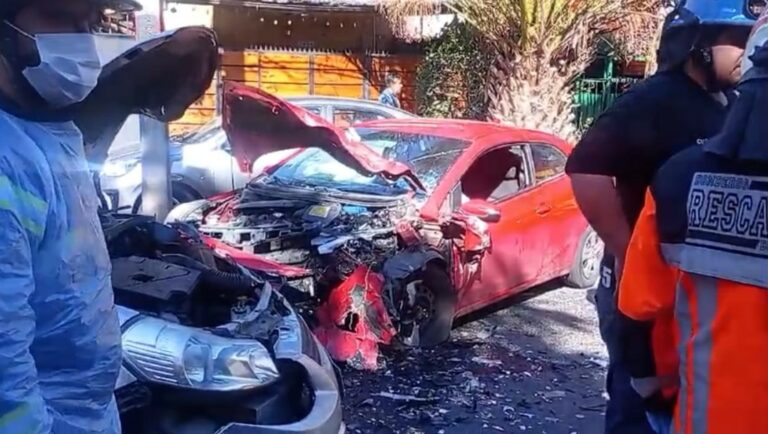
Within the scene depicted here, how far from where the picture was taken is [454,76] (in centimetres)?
1596

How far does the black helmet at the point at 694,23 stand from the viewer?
8.45ft

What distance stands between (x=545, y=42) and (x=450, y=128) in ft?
19.5

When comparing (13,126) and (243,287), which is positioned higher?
(13,126)

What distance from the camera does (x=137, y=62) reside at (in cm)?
303

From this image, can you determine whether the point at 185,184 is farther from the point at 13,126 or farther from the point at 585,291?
the point at 13,126

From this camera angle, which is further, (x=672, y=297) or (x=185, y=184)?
(x=185, y=184)

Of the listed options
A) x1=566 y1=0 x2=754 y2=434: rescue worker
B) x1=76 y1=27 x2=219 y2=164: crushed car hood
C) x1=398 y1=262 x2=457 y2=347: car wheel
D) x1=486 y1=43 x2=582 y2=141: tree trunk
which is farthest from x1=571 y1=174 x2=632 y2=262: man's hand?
x1=486 y1=43 x2=582 y2=141: tree trunk

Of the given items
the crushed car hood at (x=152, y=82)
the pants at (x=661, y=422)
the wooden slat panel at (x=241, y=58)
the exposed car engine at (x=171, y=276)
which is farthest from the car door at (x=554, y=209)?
the wooden slat panel at (x=241, y=58)

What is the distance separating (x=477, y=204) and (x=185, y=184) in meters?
3.66

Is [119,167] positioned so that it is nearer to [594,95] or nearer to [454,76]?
[454,76]

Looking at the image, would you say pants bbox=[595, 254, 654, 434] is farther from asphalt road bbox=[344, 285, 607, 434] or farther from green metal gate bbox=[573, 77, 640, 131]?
green metal gate bbox=[573, 77, 640, 131]

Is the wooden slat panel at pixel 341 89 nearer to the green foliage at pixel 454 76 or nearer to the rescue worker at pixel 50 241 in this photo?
the green foliage at pixel 454 76

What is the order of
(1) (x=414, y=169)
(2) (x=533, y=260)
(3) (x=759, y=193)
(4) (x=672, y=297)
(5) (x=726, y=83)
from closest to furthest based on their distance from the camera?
1. (3) (x=759, y=193)
2. (4) (x=672, y=297)
3. (5) (x=726, y=83)
4. (1) (x=414, y=169)
5. (2) (x=533, y=260)

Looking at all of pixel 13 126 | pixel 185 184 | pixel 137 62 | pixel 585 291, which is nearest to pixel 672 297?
pixel 13 126
